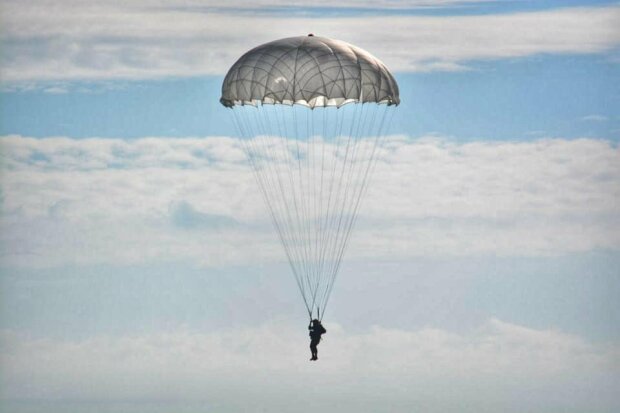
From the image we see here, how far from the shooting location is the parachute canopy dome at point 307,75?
19275cm

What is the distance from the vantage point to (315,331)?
194 meters

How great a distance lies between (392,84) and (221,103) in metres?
6.91

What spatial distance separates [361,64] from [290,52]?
290 centimetres

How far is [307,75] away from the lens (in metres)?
193

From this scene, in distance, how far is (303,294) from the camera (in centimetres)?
19250

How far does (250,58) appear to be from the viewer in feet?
636

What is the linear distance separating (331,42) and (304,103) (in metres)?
2.70

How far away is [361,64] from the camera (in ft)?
636

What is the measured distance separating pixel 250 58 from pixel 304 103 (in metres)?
2.80

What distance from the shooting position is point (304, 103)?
194 meters

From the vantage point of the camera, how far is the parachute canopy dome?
7589 inches

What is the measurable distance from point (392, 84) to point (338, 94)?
274 centimetres

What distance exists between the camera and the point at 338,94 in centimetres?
19300
